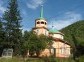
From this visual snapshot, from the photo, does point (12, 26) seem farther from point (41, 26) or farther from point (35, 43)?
point (41, 26)

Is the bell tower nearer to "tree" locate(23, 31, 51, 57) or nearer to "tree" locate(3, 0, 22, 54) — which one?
"tree" locate(23, 31, 51, 57)

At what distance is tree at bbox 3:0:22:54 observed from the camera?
131 ft

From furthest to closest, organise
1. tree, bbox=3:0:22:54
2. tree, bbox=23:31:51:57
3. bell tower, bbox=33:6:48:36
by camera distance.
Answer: bell tower, bbox=33:6:48:36 → tree, bbox=23:31:51:57 → tree, bbox=3:0:22:54

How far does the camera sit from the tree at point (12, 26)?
4003 cm

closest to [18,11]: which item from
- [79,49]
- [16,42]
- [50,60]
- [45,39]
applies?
[16,42]

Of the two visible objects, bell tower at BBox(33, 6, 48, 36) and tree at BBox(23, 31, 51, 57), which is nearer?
tree at BBox(23, 31, 51, 57)

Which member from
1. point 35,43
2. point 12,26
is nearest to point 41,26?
point 35,43

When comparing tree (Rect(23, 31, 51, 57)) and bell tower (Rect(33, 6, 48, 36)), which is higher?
bell tower (Rect(33, 6, 48, 36))

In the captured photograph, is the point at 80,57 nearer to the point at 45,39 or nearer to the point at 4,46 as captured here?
the point at 4,46

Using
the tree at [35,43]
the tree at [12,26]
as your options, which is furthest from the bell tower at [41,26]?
the tree at [12,26]

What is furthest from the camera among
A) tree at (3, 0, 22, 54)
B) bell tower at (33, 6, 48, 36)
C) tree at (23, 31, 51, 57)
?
bell tower at (33, 6, 48, 36)

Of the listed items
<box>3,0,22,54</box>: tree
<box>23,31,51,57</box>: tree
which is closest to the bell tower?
<box>23,31,51,57</box>: tree

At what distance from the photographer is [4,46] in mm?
39031

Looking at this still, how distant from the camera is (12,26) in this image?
41594 millimetres
